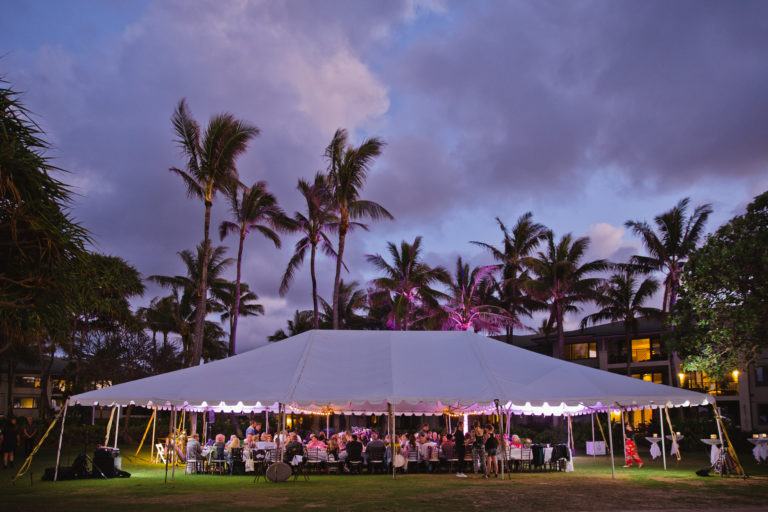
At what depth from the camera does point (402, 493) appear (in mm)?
15055

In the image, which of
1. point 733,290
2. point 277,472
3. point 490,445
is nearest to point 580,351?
point 733,290

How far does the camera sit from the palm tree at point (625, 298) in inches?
1719

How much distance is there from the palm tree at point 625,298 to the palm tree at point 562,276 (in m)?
1.17

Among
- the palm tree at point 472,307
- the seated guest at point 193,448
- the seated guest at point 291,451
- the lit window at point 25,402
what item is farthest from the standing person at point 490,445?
the lit window at point 25,402

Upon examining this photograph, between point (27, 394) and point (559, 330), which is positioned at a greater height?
point (559, 330)

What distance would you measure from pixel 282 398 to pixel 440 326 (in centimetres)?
2552

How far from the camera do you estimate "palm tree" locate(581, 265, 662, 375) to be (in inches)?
1719

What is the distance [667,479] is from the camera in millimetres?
18266

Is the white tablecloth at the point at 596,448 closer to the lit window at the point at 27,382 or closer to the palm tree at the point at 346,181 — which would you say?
the palm tree at the point at 346,181

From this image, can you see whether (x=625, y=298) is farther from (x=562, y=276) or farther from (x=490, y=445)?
(x=490, y=445)

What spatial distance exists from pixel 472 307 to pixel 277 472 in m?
24.8

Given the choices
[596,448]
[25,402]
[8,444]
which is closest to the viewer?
[8,444]

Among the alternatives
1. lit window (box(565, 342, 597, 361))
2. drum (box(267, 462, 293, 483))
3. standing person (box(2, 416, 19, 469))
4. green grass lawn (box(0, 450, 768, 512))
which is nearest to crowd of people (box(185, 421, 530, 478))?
green grass lawn (box(0, 450, 768, 512))

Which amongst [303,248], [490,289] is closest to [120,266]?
[303,248]
